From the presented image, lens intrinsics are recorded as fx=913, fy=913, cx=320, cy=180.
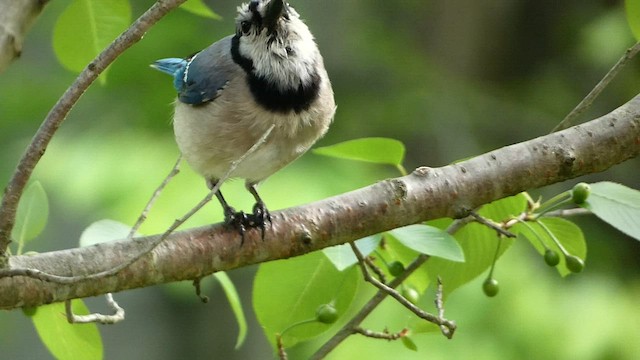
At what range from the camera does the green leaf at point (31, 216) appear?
1.42 m

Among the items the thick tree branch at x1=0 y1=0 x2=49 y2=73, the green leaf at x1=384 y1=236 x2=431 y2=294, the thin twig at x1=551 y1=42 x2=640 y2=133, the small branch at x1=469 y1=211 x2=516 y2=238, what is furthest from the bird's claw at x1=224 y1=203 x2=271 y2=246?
the thin twig at x1=551 y1=42 x2=640 y2=133

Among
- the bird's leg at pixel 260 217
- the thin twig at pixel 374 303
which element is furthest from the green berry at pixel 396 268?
the bird's leg at pixel 260 217

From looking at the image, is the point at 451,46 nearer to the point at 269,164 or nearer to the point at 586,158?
the point at 269,164

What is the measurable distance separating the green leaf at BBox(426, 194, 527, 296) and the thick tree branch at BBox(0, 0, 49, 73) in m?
0.74

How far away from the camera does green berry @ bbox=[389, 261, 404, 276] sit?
5.04 feet

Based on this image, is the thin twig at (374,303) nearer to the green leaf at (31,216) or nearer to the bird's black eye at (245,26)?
the green leaf at (31,216)

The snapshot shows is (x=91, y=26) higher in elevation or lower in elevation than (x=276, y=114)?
higher

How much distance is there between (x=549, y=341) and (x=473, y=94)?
123cm

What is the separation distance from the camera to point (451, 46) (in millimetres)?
4289

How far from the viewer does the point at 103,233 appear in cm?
149

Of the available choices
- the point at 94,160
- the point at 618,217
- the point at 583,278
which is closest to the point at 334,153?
the point at 618,217

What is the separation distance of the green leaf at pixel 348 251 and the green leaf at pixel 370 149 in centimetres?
13

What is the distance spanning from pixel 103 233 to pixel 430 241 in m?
0.53

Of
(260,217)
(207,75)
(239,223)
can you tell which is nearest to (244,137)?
(207,75)
